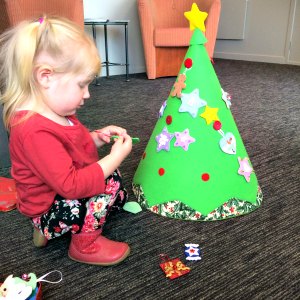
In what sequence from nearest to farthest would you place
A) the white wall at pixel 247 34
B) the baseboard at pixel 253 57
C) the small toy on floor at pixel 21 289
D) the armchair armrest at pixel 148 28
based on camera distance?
the small toy on floor at pixel 21 289
the armchair armrest at pixel 148 28
the white wall at pixel 247 34
the baseboard at pixel 253 57

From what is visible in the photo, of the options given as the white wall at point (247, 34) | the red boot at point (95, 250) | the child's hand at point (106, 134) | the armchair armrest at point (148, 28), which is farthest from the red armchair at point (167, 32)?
the red boot at point (95, 250)

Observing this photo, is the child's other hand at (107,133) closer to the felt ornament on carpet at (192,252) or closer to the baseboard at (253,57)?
the felt ornament on carpet at (192,252)

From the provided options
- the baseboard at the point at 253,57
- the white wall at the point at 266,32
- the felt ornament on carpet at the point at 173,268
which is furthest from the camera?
the baseboard at the point at 253,57

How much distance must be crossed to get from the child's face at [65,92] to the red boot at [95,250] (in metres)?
0.31

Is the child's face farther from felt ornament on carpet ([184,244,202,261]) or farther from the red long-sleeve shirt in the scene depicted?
felt ornament on carpet ([184,244,202,261])

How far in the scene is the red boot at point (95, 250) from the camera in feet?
2.71

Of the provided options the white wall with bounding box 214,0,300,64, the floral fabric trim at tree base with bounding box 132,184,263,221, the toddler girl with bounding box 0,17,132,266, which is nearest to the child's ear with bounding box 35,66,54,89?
the toddler girl with bounding box 0,17,132,266

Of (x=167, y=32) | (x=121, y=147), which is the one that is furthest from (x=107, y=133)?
(x=167, y=32)

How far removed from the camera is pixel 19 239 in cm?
93

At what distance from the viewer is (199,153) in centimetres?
96

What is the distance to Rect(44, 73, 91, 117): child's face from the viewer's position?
75cm

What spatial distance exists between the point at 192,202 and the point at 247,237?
0.55ft

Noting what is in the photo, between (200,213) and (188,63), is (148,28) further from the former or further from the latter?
(200,213)

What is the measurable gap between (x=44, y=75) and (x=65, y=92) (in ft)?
0.18
